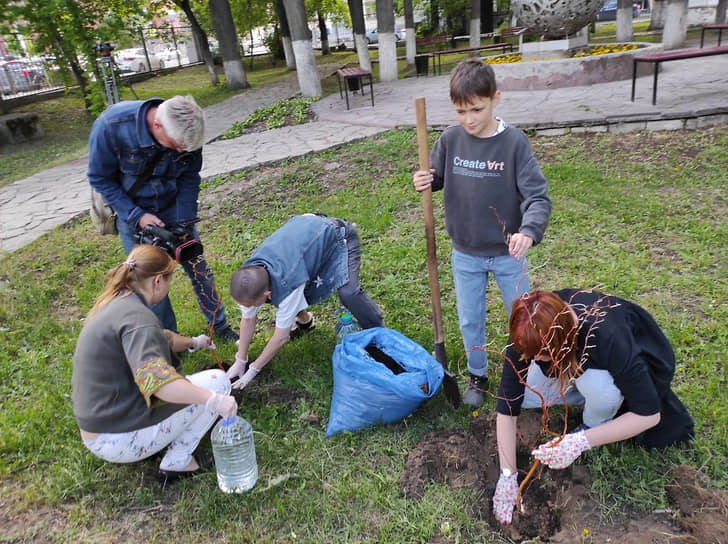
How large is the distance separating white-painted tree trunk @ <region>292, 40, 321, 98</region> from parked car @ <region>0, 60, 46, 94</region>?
28.3 ft

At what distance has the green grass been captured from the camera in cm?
218

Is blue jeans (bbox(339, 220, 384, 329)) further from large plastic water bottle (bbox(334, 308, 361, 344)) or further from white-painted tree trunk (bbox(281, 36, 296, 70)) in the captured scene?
white-painted tree trunk (bbox(281, 36, 296, 70))

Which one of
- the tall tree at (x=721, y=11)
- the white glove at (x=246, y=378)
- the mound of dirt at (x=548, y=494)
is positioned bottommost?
the mound of dirt at (x=548, y=494)

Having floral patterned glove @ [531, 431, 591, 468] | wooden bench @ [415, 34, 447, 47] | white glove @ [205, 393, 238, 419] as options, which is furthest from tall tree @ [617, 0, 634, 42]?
white glove @ [205, 393, 238, 419]

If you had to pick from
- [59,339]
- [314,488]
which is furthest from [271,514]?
[59,339]

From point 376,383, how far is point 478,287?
25.8 inches

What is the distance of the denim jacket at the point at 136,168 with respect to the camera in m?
2.77

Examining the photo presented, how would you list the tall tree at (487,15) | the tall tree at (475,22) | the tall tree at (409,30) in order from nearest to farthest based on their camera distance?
the tall tree at (409,30)
the tall tree at (475,22)
the tall tree at (487,15)

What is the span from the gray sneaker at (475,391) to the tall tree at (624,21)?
14.4 m

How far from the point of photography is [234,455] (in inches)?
95.9

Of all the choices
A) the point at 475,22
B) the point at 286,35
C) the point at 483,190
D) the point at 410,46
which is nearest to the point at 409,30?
the point at 410,46

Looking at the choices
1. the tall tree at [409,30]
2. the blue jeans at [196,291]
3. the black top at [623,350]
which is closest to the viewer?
the black top at [623,350]

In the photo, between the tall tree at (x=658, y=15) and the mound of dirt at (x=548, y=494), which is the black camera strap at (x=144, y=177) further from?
the tall tree at (x=658, y=15)

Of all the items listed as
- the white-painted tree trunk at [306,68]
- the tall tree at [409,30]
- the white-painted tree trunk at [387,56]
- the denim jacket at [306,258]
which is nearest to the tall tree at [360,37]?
the white-painted tree trunk at [387,56]
